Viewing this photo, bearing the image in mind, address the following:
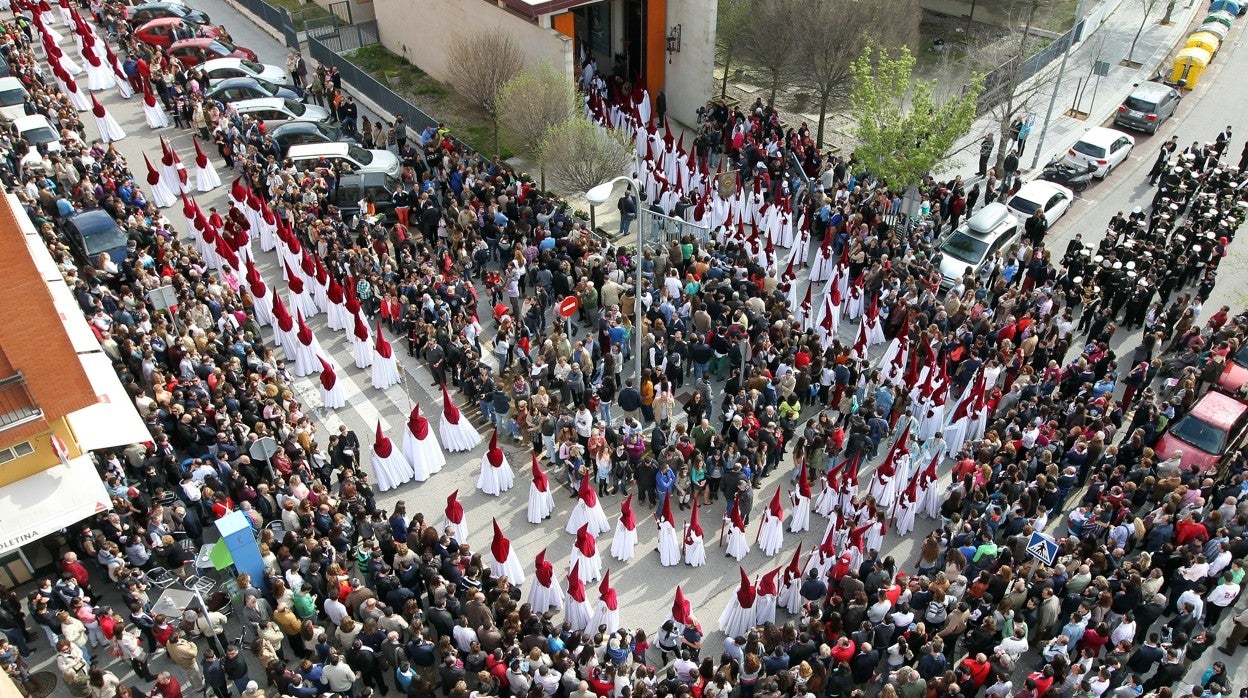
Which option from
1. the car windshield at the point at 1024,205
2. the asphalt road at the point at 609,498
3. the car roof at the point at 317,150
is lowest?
the asphalt road at the point at 609,498

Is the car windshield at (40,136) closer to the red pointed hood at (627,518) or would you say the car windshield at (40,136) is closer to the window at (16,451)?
the window at (16,451)

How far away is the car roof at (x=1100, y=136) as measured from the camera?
26.9 meters

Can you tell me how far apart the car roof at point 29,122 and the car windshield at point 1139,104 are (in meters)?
30.0

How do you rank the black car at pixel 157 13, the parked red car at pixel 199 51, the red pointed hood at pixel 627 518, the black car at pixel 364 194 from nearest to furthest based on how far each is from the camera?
1. the red pointed hood at pixel 627 518
2. the black car at pixel 364 194
3. the parked red car at pixel 199 51
4. the black car at pixel 157 13

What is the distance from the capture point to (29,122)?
80.1 ft

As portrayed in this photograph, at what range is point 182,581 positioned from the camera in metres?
14.5

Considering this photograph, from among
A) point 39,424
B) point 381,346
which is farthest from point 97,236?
point 39,424

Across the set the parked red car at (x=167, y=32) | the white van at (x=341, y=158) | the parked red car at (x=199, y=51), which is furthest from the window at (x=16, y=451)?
the parked red car at (x=167, y=32)

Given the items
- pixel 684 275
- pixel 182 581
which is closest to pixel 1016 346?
pixel 684 275

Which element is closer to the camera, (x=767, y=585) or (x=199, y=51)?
(x=767, y=585)

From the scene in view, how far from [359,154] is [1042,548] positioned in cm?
1855

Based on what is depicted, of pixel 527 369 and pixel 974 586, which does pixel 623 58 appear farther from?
pixel 974 586

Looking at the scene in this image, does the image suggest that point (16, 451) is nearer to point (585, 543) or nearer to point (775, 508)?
point (585, 543)

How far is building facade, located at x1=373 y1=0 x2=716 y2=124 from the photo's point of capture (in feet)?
88.9
